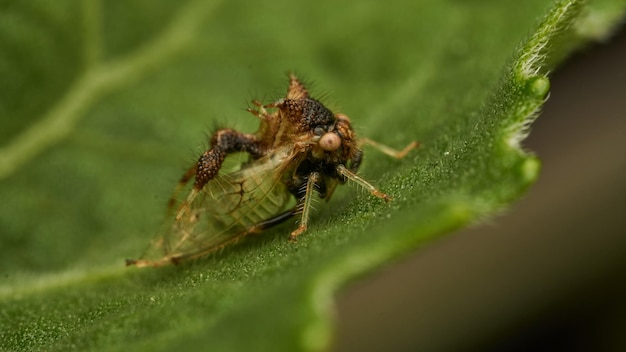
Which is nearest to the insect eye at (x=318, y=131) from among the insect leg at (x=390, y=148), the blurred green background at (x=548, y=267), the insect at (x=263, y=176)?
the insect at (x=263, y=176)

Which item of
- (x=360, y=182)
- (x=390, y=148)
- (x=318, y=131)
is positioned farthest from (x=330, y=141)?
(x=390, y=148)

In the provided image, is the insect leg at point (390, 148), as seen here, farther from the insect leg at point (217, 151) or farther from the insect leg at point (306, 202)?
the insect leg at point (217, 151)

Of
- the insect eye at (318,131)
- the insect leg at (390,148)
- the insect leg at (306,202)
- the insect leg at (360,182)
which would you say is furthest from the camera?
the insect leg at (390,148)

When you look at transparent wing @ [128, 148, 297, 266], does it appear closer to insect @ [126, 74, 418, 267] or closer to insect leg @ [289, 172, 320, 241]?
insect @ [126, 74, 418, 267]

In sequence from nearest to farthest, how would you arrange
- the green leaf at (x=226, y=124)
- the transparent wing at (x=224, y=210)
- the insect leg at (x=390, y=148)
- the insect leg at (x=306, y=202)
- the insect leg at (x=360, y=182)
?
the green leaf at (x=226, y=124) → the insect leg at (x=360, y=182) → the insect leg at (x=306, y=202) → the transparent wing at (x=224, y=210) → the insect leg at (x=390, y=148)

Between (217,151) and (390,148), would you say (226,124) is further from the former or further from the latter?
(390,148)

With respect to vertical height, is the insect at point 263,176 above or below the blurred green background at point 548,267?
below
